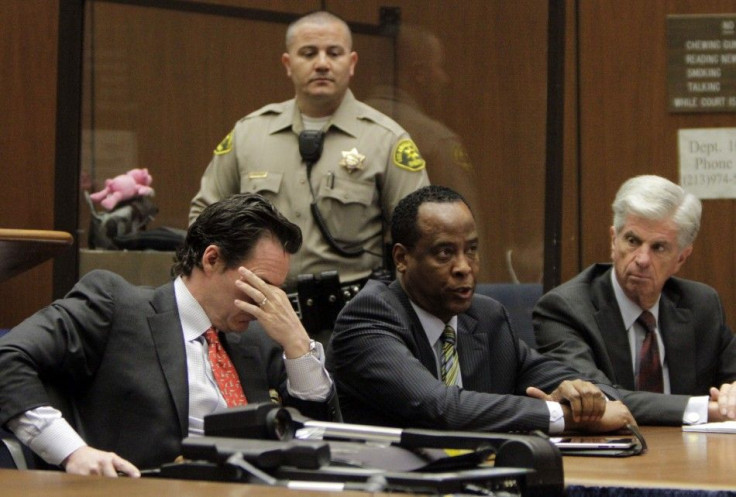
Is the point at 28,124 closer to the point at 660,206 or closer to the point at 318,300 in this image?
the point at 318,300

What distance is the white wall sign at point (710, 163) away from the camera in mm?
5000

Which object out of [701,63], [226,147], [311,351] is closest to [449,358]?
[311,351]

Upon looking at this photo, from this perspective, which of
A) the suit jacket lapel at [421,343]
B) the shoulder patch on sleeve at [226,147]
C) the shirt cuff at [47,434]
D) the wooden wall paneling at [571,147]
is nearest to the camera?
the shirt cuff at [47,434]

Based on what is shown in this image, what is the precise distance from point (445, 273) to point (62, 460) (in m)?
1.11

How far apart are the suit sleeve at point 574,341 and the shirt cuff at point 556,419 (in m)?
0.45

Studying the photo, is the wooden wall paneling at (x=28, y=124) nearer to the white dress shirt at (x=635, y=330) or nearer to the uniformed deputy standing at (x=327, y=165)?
the uniformed deputy standing at (x=327, y=165)

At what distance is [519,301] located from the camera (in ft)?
13.7

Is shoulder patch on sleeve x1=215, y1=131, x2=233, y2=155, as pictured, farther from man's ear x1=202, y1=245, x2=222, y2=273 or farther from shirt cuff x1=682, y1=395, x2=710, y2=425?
shirt cuff x1=682, y1=395, x2=710, y2=425

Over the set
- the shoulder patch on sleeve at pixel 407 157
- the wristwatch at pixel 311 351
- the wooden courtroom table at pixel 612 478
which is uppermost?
the shoulder patch on sleeve at pixel 407 157

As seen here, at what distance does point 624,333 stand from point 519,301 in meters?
0.47

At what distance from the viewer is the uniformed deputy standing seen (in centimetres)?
431

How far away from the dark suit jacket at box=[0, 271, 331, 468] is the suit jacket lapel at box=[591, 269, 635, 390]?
145 cm

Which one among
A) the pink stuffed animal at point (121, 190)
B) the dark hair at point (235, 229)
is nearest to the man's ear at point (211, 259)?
the dark hair at point (235, 229)

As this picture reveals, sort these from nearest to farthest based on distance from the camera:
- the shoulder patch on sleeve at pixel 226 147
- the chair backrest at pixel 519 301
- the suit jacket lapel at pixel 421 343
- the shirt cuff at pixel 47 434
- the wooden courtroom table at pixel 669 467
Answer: the wooden courtroom table at pixel 669 467 → the shirt cuff at pixel 47 434 → the suit jacket lapel at pixel 421 343 → the chair backrest at pixel 519 301 → the shoulder patch on sleeve at pixel 226 147
